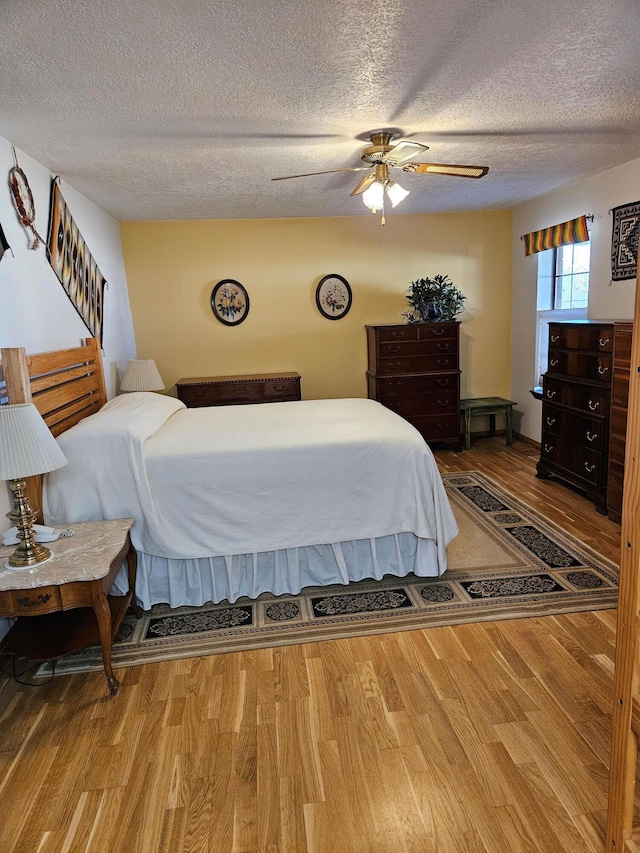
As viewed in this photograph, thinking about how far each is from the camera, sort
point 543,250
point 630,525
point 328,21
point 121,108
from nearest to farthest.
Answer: point 630,525
point 328,21
point 121,108
point 543,250

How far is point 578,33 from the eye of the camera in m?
1.87

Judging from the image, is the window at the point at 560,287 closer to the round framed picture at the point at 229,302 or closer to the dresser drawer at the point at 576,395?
the dresser drawer at the point at 576,395

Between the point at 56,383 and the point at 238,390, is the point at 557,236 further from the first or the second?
the point at 56,383

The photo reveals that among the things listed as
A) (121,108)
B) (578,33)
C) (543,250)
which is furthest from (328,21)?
(543,250)

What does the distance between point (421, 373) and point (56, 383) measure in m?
3.35

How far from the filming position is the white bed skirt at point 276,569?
2760 millimetres

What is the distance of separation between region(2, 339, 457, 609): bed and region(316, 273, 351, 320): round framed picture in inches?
105

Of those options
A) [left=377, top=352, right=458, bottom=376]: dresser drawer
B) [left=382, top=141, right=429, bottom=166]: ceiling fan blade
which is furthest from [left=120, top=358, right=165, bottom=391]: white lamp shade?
[left=382, top=141, right=429, bottom=166]: ceiling fan blade

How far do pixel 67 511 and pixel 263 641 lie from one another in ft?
3.78

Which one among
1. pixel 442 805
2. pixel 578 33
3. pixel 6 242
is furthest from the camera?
pixel 6 242

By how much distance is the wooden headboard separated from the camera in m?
2.39

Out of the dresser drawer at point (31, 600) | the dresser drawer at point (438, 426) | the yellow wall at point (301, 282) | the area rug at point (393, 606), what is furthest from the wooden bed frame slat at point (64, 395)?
the dresser drawer at point (438, 426)

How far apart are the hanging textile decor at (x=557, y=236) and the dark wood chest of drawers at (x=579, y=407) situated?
83 cm

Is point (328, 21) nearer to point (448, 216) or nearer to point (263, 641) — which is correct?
point (263, 641)
